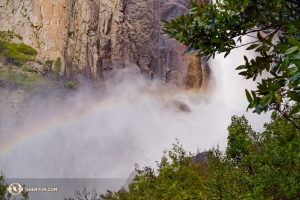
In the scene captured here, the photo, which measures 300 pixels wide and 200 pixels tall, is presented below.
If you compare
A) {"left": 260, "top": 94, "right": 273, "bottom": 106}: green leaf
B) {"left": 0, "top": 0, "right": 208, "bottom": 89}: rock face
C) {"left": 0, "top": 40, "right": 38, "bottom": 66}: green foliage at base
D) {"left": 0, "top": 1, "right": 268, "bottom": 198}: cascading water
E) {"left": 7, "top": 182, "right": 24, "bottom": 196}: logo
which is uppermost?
{"left": 0, "top": 0, "right": 208, "bottom": 89}: rock face

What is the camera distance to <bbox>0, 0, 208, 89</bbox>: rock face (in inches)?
2768

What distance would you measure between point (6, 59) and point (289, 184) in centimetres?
6424

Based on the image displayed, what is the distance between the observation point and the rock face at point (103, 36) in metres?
70.3

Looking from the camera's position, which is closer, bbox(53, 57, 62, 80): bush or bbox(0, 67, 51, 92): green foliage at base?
bbox(0, 67, 51, 92): green foliage at base

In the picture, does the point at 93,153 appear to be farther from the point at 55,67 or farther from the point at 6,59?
the point at 6,59

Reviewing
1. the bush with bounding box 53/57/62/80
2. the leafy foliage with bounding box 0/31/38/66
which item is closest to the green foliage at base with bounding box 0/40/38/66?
the leafy foliage with bounding box 0/31/38/66

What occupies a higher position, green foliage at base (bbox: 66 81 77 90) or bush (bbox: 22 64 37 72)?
bush (bbox: 22 64 37 72)

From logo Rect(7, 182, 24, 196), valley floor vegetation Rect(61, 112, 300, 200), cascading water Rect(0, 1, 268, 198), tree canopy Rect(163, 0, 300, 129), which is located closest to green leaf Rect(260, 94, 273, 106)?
tree canopy Rect(163, 0, 300, 129)

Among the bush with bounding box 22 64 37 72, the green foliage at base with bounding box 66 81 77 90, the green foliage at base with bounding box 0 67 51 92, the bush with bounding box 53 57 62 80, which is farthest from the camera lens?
the green foliage at base with bounding box 66 81 77 90

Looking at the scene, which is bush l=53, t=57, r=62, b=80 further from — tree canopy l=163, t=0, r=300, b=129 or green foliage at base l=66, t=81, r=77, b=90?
tree canopy l=163, t=0, r=300, b=129

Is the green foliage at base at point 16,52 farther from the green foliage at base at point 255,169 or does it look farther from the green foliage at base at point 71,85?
the green foliage at base at point 255,169

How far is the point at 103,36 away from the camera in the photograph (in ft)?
236

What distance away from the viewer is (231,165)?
569 inches

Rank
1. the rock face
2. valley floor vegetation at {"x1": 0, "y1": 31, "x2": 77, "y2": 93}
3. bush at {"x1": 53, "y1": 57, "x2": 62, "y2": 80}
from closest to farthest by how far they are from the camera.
Result: valley floor vegetation at {"x1": 0, "y1": 31, "x2": 77, "y2": 93}
bush at {"x1": 53, "y1": 57, "x2": 62, "y2": 80}
the rock face
